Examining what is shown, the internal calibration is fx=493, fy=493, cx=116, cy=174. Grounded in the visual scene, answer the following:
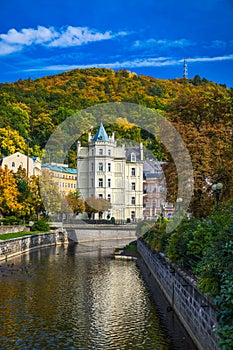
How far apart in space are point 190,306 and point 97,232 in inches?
2055

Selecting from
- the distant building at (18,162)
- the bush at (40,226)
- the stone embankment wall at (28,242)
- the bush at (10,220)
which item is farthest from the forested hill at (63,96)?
the bush at (10,220)

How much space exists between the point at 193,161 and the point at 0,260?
56.3 feet

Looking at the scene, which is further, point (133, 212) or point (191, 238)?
point (133, 212)

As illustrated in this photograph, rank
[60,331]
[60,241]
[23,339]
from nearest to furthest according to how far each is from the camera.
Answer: [23,339] < [60,331] < [60,241]

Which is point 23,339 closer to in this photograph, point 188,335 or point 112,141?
point 188,335

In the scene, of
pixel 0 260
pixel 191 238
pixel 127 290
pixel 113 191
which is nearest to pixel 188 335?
pixel 191 238

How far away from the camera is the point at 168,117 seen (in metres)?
35.4

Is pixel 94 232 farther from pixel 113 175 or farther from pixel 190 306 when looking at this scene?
pixel 190 306

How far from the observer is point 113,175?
87.8m

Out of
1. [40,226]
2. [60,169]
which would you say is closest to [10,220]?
[40,226]

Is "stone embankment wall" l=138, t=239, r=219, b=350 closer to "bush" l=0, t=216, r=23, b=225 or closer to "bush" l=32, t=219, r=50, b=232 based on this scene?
"bush" l=0, t=216, r=23, b=225

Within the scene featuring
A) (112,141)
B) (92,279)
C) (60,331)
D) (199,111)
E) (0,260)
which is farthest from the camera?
(112,141)

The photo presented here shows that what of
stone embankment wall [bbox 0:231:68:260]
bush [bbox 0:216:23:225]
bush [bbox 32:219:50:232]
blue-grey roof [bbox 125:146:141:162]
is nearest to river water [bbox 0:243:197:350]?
stone embankment wall [bbox 0:231:68:260]

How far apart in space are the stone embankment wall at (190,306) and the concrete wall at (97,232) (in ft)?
138
